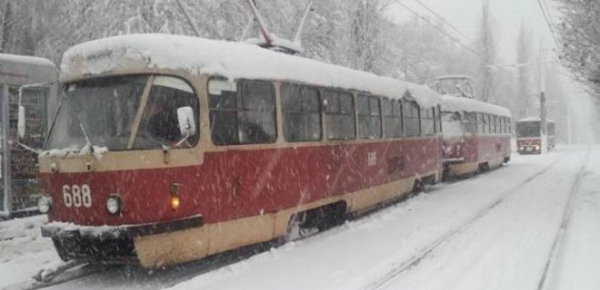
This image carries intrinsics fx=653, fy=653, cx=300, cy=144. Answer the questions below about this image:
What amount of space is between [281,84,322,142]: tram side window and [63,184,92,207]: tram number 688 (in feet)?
10.1

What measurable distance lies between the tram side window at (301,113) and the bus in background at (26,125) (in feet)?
15.9

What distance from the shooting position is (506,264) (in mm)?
7785

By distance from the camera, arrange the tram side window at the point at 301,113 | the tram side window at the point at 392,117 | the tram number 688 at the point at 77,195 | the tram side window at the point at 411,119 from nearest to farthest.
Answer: the tram number 688 at the point at 77,195 < the tram side window at the point at 301,113 < the tram side window at the point at 392,117 < the tram side window at the point at 411,119

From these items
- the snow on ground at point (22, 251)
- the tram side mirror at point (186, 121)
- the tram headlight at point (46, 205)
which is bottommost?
the snow on ground at point (22, 251)

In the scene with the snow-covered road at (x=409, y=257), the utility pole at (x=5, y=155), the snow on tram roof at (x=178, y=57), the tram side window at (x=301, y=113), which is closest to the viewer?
the snow-covered road at (x=409, y=257)

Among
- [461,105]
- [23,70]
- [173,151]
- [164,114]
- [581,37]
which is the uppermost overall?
[581,37]

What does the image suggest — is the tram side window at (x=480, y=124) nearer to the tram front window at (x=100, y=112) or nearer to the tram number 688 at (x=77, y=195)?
the tram front window at (x=100, y=112)

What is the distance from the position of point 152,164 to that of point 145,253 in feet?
3.19

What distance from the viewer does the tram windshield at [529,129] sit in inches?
1751

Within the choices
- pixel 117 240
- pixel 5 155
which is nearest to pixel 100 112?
pixel 117 240

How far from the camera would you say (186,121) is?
7.11 metres

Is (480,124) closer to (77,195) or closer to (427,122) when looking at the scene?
(427,122)

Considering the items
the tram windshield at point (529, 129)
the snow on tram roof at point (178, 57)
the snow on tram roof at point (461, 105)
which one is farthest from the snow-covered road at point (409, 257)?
the tram windshield at point (529, 129)

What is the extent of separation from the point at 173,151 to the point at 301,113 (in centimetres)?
296
